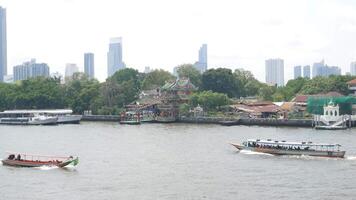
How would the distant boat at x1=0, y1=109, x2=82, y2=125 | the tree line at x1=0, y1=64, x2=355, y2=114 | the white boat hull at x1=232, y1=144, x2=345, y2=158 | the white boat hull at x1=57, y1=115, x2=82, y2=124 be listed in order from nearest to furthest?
1. the white boat hull at x1=232, y1=144, x2=345, y2=158
2. the distant boat at x1=0, y1=109, x2=82, y2=125
3. the white boat hull at x1=57, y1=115, x2=82, y2=124
4. the tree line at x1=0, y1=64, x2=355, y2=114

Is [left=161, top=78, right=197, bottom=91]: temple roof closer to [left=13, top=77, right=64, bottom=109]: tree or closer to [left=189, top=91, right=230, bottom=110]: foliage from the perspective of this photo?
[left=189, top=91, right=230, bottom=110]: foliage

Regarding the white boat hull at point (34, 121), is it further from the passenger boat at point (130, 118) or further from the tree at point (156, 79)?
the tree at point (156, 79)

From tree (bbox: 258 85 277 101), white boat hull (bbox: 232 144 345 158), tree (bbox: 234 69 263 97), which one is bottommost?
white boat hull (bbox: 232 144 345 158)

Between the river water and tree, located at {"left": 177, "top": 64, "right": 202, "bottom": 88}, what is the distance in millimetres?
57225

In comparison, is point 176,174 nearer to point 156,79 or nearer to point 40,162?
point 40,162

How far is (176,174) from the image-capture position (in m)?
37.2

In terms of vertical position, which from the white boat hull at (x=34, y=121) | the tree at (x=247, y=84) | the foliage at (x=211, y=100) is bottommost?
the white boat hull at (x=34, y=121)

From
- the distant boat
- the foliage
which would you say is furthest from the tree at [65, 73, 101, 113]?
the foliage

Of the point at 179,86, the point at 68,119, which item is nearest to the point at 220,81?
the point at 179,86

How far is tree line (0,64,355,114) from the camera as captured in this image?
95.0 metres

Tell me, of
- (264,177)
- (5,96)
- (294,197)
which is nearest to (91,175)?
(264,177)

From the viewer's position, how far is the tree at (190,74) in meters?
114

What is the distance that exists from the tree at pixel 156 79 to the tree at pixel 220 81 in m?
9.14

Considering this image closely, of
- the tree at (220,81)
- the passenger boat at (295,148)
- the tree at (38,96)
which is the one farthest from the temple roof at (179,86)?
the passenger boat at (295,148)
